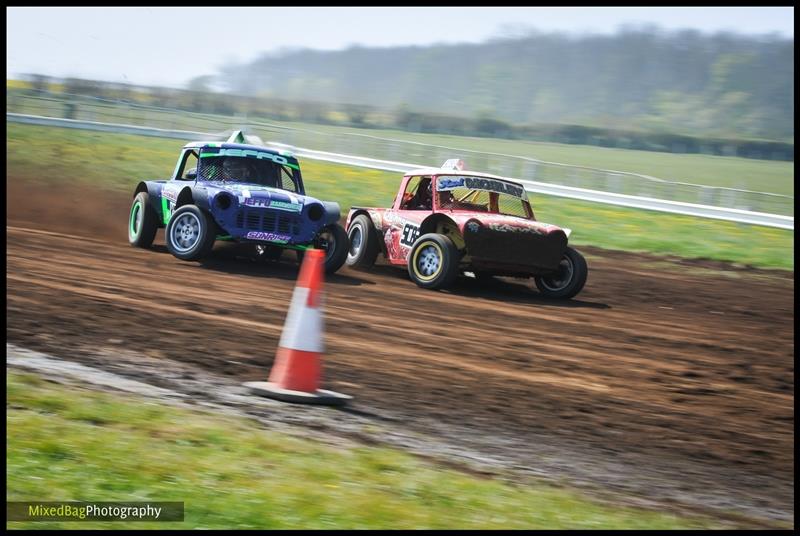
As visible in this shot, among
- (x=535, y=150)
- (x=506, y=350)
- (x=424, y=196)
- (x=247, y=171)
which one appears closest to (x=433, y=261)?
(x=424, y=196)

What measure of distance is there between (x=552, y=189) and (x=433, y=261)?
13.0m

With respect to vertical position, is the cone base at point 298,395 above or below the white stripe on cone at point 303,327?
below

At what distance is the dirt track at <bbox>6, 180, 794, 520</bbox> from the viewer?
560 centimetres

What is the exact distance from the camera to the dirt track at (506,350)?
5.60 m

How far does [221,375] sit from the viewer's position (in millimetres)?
6543

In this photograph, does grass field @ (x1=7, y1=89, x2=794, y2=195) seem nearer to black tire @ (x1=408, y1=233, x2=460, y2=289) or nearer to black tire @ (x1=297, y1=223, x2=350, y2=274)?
black tire @ (x1=297, y1=223, x2=350, y2=274)

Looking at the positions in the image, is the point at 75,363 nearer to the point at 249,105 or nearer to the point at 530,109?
the point at 249,105

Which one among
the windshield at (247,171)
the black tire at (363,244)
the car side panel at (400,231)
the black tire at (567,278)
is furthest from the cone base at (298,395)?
the windshield at (247,171)

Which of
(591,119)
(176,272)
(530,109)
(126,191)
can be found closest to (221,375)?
(176,272)

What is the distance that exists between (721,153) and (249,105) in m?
21.6

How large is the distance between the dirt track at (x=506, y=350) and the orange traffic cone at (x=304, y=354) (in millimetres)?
315

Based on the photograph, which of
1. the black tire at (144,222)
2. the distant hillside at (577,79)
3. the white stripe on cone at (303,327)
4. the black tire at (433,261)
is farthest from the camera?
the distant hillside at (577,79)

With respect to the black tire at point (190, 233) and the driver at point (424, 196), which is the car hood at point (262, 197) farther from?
the driver at point (424, 196)

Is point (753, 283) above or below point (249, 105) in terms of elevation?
below
